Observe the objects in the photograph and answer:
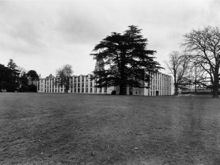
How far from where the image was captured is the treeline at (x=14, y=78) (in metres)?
61.8

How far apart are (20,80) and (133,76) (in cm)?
6119

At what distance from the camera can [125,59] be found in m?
33.9

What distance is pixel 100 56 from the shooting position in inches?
1320

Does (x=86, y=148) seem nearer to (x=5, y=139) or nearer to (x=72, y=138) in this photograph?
(x=72, y=138)

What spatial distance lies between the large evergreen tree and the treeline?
47.7 meters

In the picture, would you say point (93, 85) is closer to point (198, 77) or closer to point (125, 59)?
point (125, 59)

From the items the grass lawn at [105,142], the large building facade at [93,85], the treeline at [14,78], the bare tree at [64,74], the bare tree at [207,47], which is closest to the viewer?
the grass lawn at [105,142]

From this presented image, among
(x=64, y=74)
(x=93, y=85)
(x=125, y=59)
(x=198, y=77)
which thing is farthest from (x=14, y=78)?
(x=198, y=77)

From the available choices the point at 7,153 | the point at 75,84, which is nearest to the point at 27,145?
the point at 7,153

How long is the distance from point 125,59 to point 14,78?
57308 millimetres

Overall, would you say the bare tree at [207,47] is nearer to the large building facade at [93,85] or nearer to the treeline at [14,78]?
the large building facade at [93,85]

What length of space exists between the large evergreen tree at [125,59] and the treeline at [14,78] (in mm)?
47654

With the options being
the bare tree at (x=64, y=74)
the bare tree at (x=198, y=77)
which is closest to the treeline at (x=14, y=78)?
the bare tree at (x=64, y=74)

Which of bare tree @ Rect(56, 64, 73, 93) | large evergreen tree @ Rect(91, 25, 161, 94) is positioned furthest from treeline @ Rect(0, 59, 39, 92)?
large evergreen tree @ Rect(91, 25, 161, 94)
